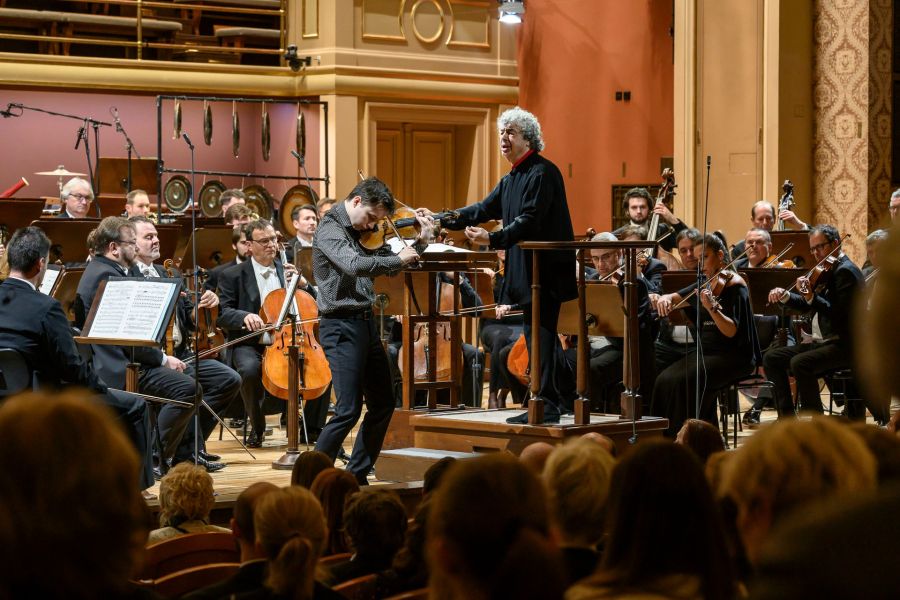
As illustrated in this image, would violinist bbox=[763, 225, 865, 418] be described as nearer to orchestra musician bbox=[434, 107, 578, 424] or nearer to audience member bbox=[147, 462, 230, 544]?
orchestra musician bbox=[434, 107, 578, 424]

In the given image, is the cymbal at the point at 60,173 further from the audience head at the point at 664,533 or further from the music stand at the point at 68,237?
the audience head at the point at 664,533

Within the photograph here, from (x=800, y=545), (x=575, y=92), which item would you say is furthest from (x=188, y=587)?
(x=575, y=92)

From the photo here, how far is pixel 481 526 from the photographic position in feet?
5.09

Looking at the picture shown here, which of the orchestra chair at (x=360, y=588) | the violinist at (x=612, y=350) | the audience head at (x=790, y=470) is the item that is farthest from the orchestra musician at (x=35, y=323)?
the audience head at (x=790, y=470)

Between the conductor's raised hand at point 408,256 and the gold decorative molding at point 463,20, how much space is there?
700cm

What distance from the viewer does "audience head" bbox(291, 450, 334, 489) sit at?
A: 3.52m

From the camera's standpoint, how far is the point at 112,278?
542cm

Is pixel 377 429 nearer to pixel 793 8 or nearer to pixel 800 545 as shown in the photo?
pixel 800 545

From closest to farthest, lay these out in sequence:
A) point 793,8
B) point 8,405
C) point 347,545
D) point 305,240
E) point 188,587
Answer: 1. point 8,405
2. point 188,587
3. point 347,545
4. point 305,240
5. point 793,8

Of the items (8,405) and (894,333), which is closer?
(894,333)

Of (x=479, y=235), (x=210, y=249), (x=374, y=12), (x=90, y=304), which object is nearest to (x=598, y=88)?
(x=374, y=12)

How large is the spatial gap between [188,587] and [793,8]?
892cm

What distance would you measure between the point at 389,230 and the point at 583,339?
3.56ft

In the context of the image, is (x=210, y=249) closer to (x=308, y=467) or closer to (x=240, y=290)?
(x=240, y=290)
